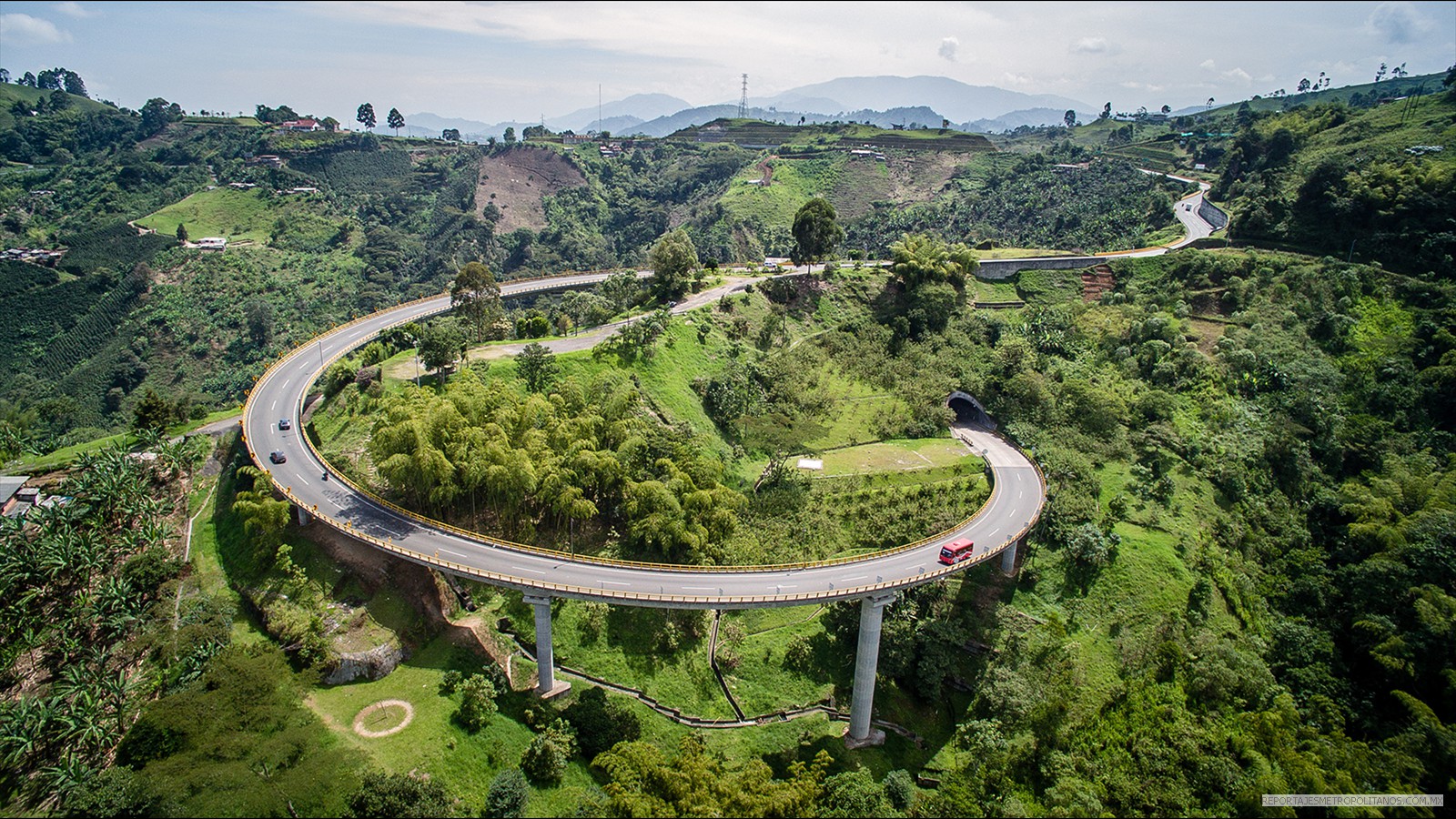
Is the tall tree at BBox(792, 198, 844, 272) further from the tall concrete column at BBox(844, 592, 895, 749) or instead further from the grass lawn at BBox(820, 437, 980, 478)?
the tall concrete column at BBox(844, 592, 895, 749)

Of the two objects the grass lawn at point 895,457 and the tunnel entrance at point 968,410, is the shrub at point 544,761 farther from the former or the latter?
the tunnel entrance at point 968,410

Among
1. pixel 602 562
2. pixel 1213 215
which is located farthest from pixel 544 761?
pixel 1213 215

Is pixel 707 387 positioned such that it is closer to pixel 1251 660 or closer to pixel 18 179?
pixel 1251 660

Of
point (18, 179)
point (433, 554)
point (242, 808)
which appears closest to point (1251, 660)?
point (433, 554)

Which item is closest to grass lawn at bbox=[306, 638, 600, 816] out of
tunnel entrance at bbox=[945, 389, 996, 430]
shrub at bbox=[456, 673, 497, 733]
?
shrub at bbox=[456, 673, 497, 733]

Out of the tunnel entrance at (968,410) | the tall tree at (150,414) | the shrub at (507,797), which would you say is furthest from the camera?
the tunnel entrance at (968,410)

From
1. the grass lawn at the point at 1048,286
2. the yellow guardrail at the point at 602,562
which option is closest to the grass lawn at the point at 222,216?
the yellow guardrail at the point at 602,562
